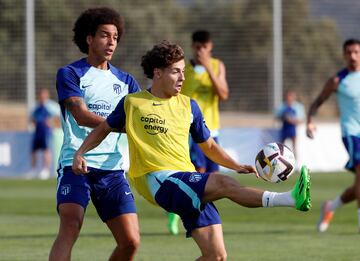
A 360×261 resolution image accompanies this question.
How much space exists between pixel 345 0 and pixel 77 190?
2884 centimetres

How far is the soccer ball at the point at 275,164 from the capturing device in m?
7.87

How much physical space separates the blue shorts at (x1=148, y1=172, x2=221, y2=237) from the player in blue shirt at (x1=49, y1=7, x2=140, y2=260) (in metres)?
0.54

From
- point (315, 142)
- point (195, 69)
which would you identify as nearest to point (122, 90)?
point (195, 69)

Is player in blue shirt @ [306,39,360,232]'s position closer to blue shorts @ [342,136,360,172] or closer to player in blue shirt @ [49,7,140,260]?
blue shorts @ [342,136,360,172]

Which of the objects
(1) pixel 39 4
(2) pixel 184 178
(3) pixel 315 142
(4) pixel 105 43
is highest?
(4) pixel 105 43

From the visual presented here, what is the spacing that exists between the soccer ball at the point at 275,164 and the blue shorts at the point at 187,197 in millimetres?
482

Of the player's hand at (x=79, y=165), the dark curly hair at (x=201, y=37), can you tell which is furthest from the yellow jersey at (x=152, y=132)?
the dark curly hair at (x=201, y=37)

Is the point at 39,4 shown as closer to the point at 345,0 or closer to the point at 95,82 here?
the point at 345,0

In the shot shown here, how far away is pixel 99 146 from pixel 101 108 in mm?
306

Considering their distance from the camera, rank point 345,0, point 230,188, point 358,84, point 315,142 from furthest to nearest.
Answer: point 345,0 < point 315,142 < point 358,84 < point 230,188

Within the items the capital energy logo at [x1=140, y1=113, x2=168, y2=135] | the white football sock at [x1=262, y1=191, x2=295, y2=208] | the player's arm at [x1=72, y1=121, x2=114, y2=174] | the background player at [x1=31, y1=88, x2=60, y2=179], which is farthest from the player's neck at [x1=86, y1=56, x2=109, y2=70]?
the background player at [x1=31, y1=88, x2=60, y2=179]

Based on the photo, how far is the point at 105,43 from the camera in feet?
27.9

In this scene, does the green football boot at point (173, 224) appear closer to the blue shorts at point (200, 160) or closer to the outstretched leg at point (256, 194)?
the blue shorts at point (200, 160)

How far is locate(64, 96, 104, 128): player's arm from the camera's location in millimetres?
8141
